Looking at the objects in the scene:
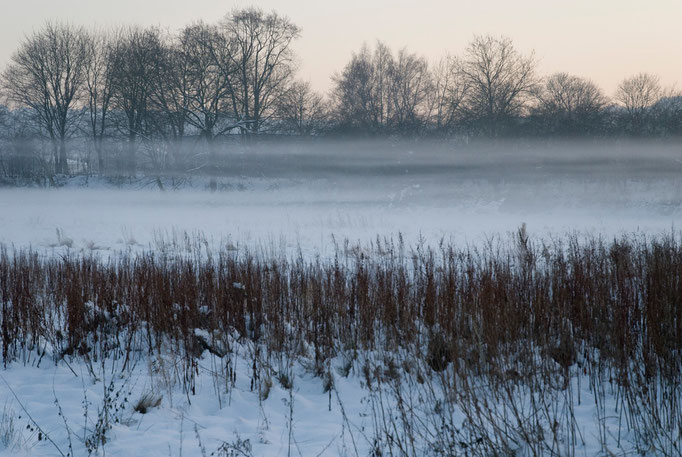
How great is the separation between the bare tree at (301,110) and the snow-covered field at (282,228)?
2183 mm

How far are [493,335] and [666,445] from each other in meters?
1.37

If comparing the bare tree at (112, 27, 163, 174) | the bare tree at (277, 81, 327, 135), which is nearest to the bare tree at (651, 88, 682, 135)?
the bare tree at (277, 81, 327, 135)

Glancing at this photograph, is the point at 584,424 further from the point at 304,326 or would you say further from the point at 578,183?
the point at 578,183

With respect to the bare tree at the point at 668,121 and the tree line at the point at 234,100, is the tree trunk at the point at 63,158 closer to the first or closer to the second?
the tree line at the point at 234,100

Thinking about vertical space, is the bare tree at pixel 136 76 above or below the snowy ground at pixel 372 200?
above

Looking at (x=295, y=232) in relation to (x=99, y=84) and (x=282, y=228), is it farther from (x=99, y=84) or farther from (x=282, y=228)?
(x=99, y=84)

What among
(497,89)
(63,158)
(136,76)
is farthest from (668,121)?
(63,158)

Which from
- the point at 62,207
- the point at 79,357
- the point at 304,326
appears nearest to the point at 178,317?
the point at 79,357

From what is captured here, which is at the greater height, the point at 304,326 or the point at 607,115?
the point at 607,115

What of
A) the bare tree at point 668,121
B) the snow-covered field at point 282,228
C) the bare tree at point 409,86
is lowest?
the snow-covered field at point 282,228

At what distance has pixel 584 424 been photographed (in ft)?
11.0

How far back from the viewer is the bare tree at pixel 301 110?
29.4m

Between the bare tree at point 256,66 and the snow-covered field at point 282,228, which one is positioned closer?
the snow-covered field at point 282,228

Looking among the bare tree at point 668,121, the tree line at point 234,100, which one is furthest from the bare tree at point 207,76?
the bare tree at point 668,121
